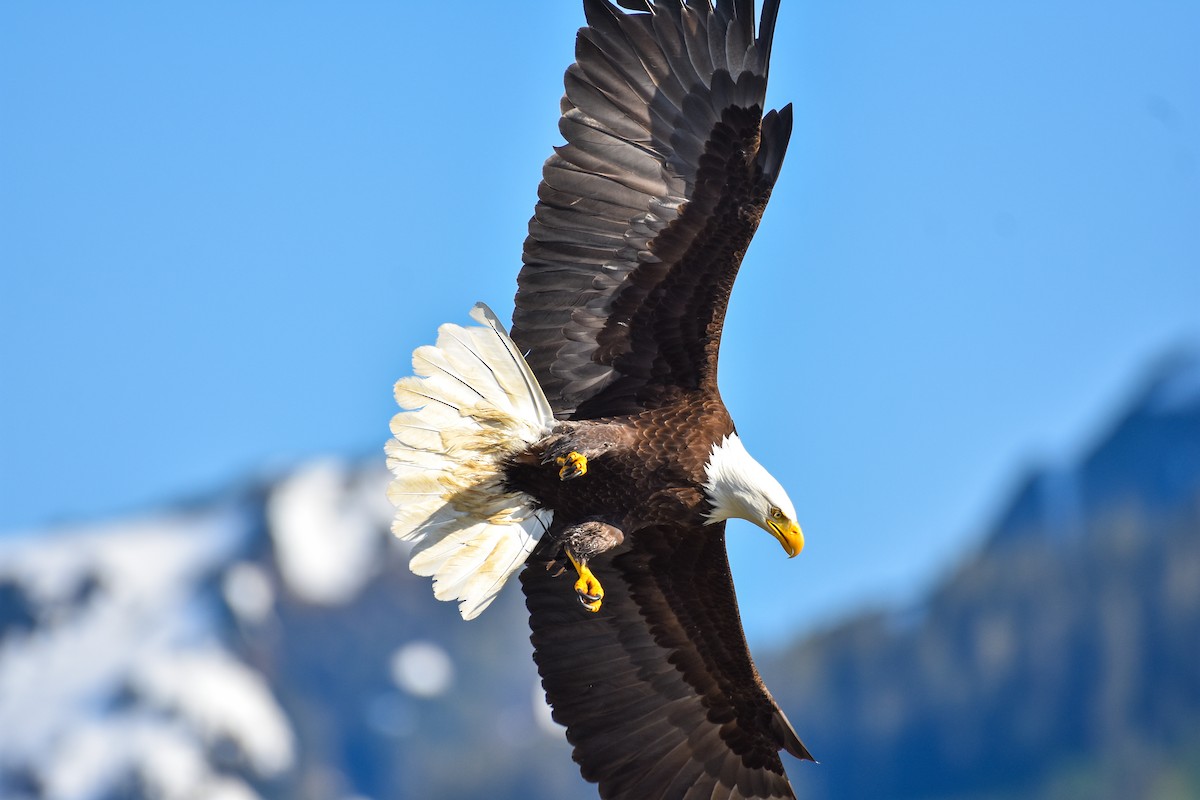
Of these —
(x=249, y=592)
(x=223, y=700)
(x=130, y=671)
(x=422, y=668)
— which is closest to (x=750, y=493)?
(x=422, y=668)

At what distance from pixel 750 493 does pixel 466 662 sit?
75447mm

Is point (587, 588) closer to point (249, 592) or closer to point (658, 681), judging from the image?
point (658, 681)

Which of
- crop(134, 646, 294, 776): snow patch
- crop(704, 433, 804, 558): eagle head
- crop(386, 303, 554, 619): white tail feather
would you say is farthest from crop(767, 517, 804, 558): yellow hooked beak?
crop(134, 646, 294, 776): snow patch

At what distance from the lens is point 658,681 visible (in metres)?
8.55

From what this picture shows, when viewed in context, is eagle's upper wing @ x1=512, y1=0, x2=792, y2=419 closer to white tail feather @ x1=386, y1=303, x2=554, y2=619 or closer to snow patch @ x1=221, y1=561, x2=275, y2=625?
white tail feather @ x1=386, y1=303, x2=554, y2=619

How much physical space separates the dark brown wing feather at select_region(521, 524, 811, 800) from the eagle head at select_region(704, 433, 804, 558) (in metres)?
0.65

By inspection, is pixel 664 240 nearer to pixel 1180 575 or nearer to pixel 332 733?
pixel 1180 575

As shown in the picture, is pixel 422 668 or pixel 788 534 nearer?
pixel 788 534

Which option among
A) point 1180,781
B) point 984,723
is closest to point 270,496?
point 984,723

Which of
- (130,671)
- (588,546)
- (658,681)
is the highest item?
(130,671)

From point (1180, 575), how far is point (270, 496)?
46848mm

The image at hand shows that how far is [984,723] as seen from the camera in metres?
63.1

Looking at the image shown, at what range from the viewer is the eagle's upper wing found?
7.68 m

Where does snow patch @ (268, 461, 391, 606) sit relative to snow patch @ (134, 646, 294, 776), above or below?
above
